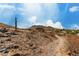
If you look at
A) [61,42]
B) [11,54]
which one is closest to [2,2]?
[11,54]

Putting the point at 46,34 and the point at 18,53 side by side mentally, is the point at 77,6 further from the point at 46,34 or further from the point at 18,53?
the point at 18,53

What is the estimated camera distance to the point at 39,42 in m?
1.04

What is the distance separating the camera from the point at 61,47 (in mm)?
1040

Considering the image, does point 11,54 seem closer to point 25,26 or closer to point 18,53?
point 18,53

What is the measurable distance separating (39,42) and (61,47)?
0.16m

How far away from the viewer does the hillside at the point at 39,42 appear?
103cm

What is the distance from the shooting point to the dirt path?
103 centimetres

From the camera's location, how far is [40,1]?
1.06m

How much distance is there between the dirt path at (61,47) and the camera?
1.03 meters

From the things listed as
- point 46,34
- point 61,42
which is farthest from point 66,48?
point 46,34

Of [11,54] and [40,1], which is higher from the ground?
[40,1]

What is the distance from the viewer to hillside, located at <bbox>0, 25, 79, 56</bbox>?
1031 mm

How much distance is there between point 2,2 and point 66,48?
1.85ft

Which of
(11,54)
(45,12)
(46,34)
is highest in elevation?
(45,12)
